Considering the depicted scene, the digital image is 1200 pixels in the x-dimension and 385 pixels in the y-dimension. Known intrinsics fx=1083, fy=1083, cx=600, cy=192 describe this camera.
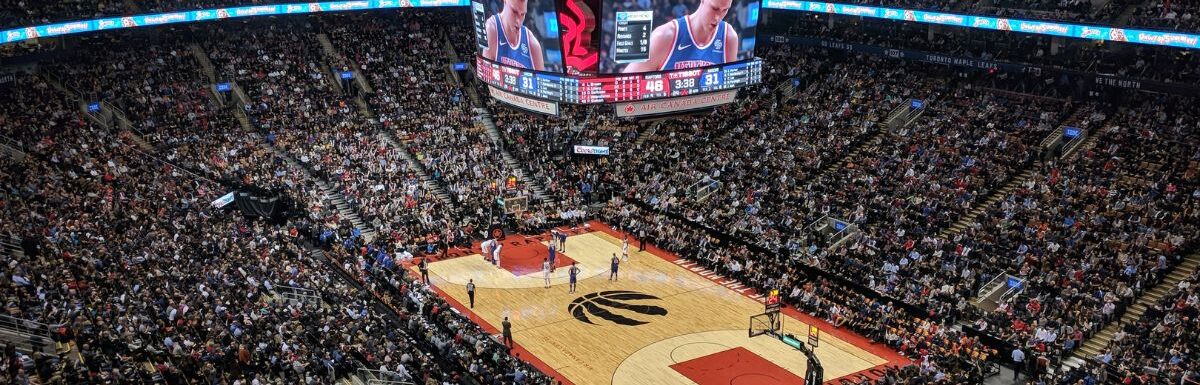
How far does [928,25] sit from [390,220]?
25522 millimetres

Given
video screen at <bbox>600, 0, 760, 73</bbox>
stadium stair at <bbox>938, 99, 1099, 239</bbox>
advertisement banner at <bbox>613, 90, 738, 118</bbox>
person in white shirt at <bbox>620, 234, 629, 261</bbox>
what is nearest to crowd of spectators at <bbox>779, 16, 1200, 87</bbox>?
stadium stair at <bbox>938, 99, 1099, 239</bbox>

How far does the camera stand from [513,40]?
36531 mm

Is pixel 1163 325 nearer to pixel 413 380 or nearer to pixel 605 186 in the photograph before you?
pixel 413 380

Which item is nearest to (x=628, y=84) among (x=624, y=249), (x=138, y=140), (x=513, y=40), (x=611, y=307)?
(x=513, y=40)

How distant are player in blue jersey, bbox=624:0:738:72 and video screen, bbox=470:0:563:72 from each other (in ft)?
8.69

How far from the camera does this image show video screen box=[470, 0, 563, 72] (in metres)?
34.9

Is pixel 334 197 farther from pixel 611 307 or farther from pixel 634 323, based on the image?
pixel 634 323

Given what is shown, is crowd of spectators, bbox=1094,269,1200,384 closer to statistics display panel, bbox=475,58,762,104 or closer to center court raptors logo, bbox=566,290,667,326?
center court raptors logo, bbox=566,290,667,326

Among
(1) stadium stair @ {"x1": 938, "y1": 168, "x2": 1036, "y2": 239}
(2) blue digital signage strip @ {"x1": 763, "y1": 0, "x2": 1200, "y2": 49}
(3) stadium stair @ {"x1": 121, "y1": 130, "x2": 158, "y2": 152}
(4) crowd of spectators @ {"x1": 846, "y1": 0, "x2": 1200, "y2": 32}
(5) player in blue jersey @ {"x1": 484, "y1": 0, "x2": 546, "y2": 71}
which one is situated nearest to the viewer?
(5) player in blue jersey @ {"x1": 484, "y1": 0, "x2": 546, "y2": 71}

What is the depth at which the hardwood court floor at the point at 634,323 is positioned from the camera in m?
31.4

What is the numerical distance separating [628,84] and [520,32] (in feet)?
13.4

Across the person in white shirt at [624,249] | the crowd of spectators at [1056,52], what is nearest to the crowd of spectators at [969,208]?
the person in white shirt at [624,249]

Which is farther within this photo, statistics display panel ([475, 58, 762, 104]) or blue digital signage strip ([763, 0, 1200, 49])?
blue digital signage strip ([763, 0, 1200, 49])

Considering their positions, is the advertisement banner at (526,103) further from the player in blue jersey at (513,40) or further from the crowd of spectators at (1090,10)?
the crowd of spectators at (1090,10)
